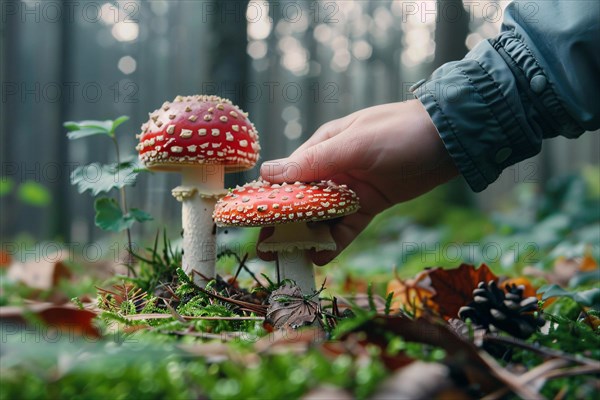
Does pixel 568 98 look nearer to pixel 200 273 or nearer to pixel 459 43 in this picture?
pixel 200 273

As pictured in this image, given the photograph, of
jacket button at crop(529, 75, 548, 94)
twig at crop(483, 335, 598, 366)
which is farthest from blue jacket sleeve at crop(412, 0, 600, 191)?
twig at crop(483, 335, 598, 366)

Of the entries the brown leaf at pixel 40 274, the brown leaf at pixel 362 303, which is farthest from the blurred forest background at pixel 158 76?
the brown leaf at pixel 362 303

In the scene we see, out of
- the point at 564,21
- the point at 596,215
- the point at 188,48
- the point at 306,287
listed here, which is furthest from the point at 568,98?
the point at 188,48

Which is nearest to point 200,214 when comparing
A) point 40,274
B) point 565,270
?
point 40,274

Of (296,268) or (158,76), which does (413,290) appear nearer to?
(296,268)

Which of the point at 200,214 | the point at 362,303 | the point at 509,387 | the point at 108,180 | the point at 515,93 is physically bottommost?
the point at 362,303

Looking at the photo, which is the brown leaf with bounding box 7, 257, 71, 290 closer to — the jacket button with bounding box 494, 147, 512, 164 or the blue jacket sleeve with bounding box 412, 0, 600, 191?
the blue jacket sleeve with bounding box 412, 0, 600, 191
